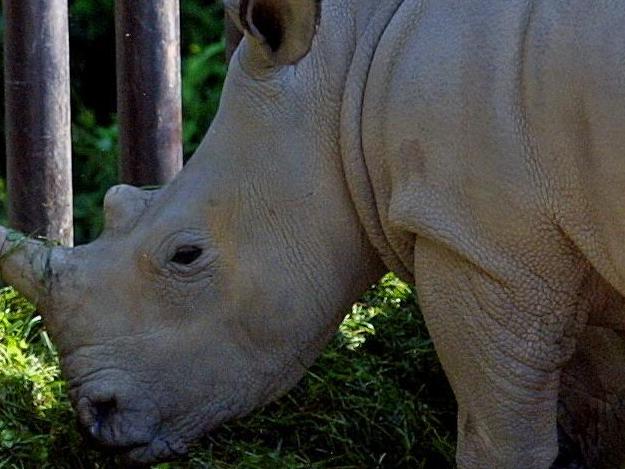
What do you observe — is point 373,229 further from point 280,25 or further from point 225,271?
point 280,25

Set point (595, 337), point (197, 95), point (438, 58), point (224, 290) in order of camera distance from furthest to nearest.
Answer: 1. point (197, 95)
2. point (595, 337)
3. point (224, 290)
4. point (438, 58)

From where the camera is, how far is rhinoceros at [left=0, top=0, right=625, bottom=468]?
9.09 feet

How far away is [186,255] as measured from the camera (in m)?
3.21

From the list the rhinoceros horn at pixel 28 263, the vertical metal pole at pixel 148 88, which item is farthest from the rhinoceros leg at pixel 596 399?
the vertical metal pole at pixel 148 88

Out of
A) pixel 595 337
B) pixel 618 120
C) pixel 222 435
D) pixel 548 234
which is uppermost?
pixel 618 120

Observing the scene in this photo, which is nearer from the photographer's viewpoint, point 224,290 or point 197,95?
point 224,290

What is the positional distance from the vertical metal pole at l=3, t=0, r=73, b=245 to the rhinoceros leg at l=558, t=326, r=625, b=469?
1.36 meters

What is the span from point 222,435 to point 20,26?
1.17 metres

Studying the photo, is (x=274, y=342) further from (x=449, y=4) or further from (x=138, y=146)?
(x=138, y=146)

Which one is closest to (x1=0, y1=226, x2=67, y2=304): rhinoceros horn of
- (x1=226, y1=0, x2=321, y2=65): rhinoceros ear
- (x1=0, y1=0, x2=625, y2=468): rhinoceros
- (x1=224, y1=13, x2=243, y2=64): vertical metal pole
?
(x1=0, y1=0, x2=625, y2=468): rhinoceros

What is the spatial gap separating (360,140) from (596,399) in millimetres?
889

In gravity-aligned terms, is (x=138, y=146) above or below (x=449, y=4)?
below

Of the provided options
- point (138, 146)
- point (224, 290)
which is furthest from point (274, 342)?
point (138, 146)

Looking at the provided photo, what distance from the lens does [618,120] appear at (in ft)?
8.80
